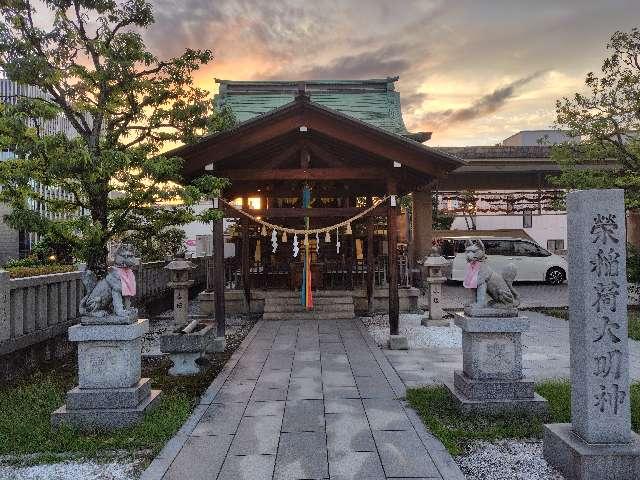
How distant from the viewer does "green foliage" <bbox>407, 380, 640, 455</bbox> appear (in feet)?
17.0

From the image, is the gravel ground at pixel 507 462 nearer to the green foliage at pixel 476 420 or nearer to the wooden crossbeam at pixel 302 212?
the green foliage at pixel 476 420

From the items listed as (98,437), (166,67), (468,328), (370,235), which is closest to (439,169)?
(370,235)

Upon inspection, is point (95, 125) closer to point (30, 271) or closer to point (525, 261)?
point (30, 271)

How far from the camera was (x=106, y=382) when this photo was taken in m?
5.76

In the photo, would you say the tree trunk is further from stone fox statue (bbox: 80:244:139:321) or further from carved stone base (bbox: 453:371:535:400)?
carved stone base (bbox: 453:371:535:400)

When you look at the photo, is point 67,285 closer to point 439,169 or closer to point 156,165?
point 156,165

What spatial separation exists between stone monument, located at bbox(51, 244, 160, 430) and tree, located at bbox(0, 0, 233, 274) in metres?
1.69

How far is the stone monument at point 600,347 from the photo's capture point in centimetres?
409

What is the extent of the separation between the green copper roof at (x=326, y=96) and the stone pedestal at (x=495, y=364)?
16.5m

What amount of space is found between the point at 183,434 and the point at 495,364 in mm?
3941

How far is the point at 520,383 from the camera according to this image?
19.3 feet

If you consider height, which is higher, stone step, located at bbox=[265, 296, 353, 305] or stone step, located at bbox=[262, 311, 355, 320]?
stone step, located at bbox=[265, 296, 353, 305]

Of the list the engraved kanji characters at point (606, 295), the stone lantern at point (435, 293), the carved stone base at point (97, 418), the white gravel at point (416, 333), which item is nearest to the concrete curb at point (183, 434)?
the carved stone base at point (97, 418)

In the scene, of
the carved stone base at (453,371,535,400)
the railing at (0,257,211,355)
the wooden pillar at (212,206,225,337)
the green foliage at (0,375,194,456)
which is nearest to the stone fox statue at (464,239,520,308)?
the carved stone base at (453,371,535,400)
